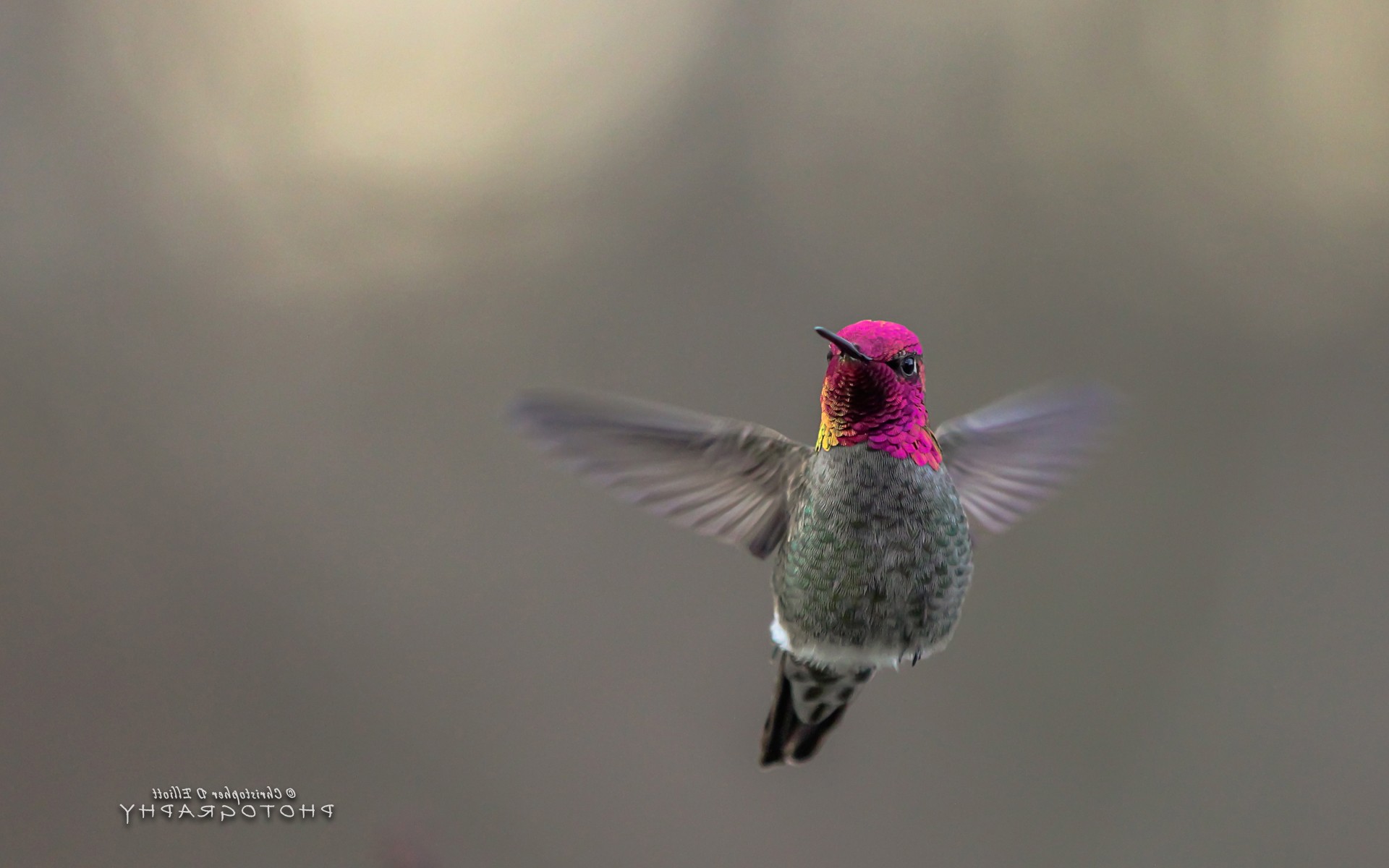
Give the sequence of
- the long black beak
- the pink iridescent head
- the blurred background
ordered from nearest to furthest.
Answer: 1. the long black beak
2. the pink iridescent head
3. the blurred background

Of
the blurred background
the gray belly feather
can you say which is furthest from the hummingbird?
the blurred background

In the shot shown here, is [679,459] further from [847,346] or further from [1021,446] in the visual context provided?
[1021,446]

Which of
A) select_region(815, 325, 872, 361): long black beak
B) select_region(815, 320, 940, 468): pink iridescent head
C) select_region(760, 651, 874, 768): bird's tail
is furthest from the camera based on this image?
select_region(760, 651, 874, 768): bird's tail

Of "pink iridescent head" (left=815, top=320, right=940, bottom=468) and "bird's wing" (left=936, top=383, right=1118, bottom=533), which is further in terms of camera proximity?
"bird's wing" (left=936, top=383, right=1118, bottom=533)

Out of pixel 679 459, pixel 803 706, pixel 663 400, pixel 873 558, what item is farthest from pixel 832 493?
pixel 663 400

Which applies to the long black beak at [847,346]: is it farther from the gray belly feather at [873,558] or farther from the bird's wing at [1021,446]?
the bird's wing at [1021,446]

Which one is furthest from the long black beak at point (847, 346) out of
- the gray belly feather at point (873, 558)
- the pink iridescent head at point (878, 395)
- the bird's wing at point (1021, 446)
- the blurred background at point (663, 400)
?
the blurred background at point (663, 400)

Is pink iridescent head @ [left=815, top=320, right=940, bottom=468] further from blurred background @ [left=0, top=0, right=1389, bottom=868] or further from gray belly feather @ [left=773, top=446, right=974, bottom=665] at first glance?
blurred background @ [left=0, top=0, right=1389, bottom=868]
